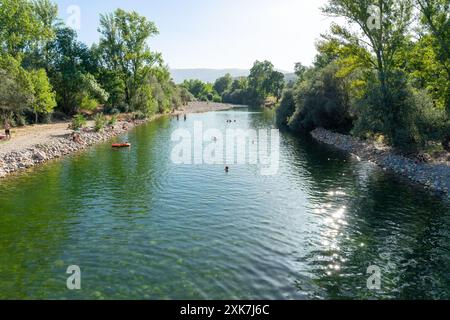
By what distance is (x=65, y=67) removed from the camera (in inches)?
3349

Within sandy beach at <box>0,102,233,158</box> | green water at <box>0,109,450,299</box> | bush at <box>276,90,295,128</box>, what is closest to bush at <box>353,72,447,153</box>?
green water at <box>0,109,450,299</box>

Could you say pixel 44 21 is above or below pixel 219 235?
above

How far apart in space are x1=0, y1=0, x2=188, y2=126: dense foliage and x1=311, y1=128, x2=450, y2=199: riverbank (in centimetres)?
4561

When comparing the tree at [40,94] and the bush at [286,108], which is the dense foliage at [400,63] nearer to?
the bush at [286,108]

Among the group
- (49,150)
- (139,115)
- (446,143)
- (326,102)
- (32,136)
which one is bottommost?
(49,150)

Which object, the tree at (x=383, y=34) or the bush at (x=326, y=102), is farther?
the bush at (x=326, y=102)

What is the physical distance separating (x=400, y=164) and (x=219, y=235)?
27.8 metres

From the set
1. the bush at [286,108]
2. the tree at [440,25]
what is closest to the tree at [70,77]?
the bush at [286,108]

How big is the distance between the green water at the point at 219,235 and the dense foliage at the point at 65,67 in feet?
105

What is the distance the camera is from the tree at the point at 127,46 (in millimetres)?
93625

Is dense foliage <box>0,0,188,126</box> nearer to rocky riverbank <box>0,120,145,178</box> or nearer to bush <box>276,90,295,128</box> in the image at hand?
rocky riverbank <box>0,120,145,178</box>

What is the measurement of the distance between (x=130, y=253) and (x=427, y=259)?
666 inches

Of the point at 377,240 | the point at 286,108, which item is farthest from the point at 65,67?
the point at 377,240

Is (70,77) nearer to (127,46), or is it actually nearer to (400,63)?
(127,46)
